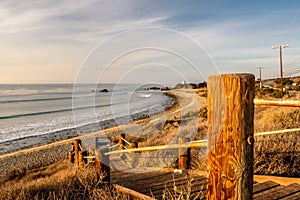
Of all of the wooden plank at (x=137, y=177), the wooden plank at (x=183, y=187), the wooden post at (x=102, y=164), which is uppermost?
the wooden post at (x=102, y=164)

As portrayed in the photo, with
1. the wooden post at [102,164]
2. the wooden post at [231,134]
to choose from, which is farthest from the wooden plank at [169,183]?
the wooden post at [231,134]

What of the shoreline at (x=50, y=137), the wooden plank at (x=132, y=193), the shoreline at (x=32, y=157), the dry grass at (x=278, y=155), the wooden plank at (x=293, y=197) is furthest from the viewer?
the shoreline at (x=50, y=137)

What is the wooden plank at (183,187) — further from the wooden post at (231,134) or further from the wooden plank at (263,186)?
the wooden post at (231,134)

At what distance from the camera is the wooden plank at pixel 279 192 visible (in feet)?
12.6

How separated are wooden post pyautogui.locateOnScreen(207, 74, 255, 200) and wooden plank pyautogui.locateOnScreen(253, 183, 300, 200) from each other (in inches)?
80.1

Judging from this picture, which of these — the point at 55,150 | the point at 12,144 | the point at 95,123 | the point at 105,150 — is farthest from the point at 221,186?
the point at 95,123

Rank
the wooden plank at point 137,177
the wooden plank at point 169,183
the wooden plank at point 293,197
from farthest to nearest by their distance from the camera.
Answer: the wooden plank at point 137,177 → the wooden plank at point 169,183 → the wooden plank at point 293,197

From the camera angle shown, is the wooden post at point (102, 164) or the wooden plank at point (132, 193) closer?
the wooden plank at point (132, 193)

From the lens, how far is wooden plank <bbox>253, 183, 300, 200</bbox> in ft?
12.6

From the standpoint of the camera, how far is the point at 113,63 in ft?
22.2

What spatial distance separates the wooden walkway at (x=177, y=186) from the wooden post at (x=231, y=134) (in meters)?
1.34

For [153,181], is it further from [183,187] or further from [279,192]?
[279,192]

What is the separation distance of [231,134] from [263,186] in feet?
9.03

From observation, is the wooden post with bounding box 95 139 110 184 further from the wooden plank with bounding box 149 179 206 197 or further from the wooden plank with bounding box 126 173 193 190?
the wooden plank with bounding box 149 179 206 197
